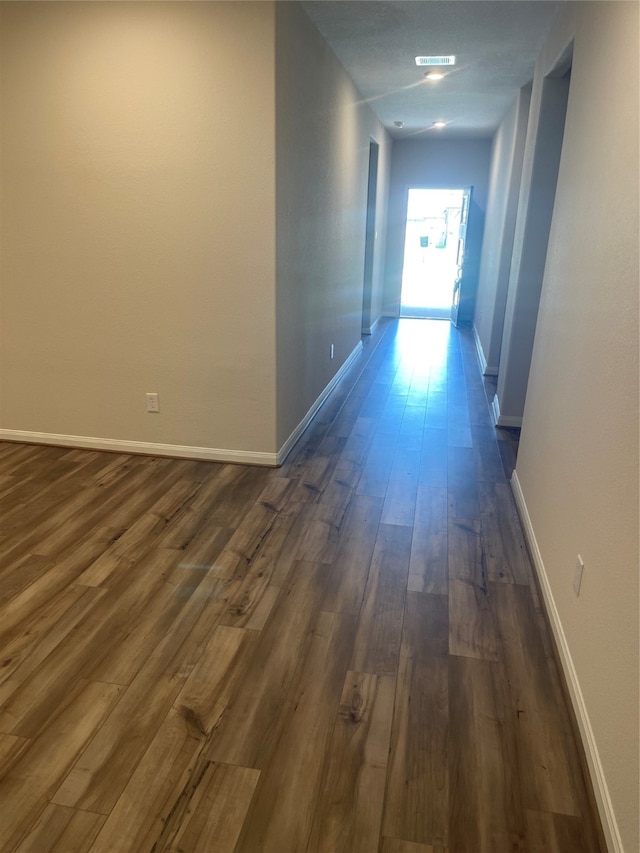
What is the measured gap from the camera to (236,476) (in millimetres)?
3488

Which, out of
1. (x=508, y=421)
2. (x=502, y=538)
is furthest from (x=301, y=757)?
(x=508, y=421)

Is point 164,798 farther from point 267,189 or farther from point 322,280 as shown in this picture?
point 322,280

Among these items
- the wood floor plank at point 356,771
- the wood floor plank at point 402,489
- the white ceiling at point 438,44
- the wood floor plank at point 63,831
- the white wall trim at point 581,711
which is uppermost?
the white ceiling at point 438,44

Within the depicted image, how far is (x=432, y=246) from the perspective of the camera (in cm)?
1150

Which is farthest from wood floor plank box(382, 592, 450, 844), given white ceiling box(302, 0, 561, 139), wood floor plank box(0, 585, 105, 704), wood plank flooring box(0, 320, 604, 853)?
white ceiling box(302, 0, 561, 139)

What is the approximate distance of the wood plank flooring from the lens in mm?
1473

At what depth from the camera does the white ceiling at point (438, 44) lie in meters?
3.32

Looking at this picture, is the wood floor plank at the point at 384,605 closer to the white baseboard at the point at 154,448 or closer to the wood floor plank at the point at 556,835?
the wood floor plank at the point at 556,835

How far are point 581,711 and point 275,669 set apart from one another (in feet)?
3.14

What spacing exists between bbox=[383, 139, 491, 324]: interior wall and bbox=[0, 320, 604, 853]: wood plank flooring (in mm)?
5853

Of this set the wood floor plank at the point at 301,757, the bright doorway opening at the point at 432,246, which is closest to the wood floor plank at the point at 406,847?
the wood floor plank at the point at 301,757

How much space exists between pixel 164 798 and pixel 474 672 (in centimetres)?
105

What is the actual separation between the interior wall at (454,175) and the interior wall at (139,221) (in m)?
6.00

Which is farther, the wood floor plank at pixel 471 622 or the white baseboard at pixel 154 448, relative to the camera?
the white baseboard at pixel 154 448
